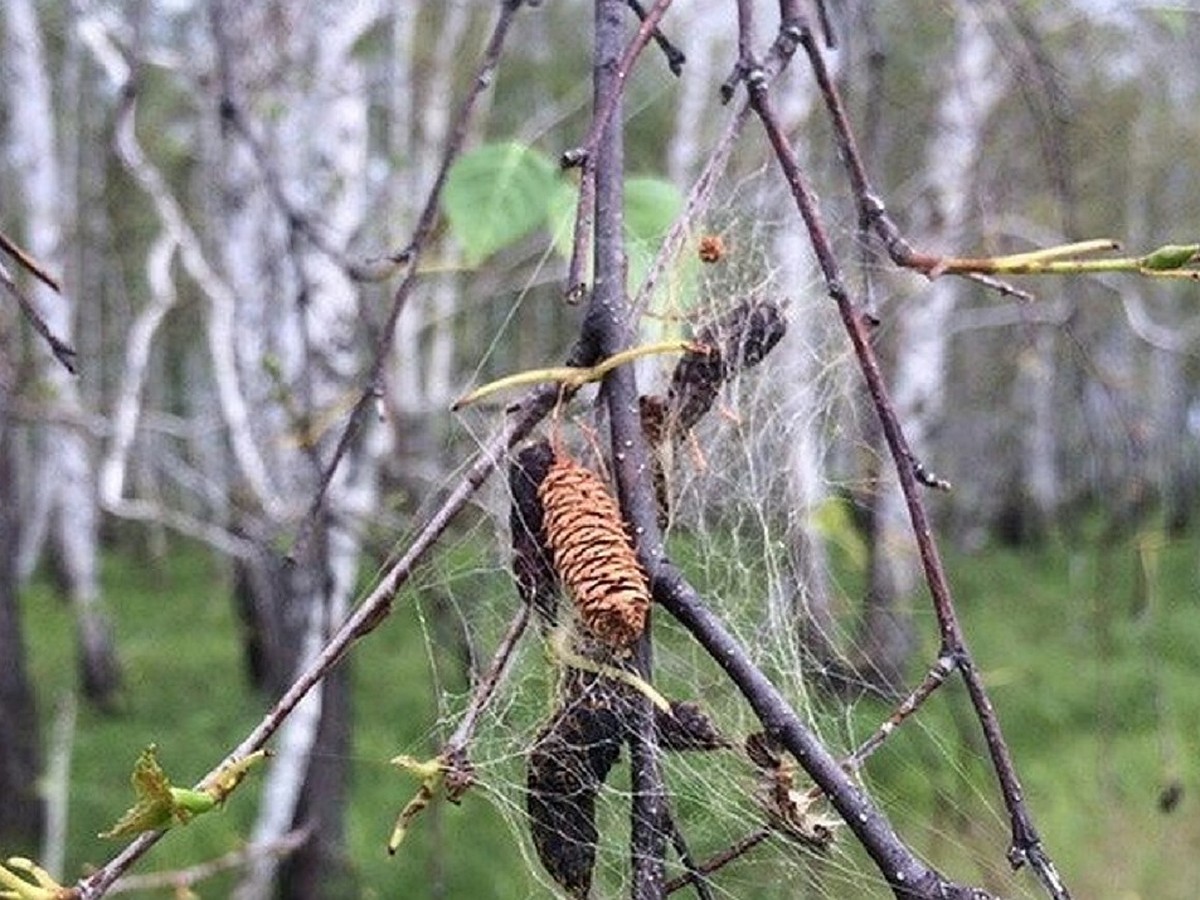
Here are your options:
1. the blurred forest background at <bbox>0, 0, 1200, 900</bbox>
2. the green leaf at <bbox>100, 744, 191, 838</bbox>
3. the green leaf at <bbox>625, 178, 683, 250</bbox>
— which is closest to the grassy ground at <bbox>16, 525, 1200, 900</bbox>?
the blurred forest background at <bbox>0, 0, 1200, 900</bbox>

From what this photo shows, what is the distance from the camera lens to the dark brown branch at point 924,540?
54 cm

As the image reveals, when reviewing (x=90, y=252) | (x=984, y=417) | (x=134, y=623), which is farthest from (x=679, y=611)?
(x=984, y=417)

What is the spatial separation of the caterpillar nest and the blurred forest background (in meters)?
0.10

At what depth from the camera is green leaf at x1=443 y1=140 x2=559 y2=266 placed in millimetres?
1348

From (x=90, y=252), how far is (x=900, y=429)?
42.8ft

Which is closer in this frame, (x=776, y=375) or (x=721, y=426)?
(x=721, y=426)

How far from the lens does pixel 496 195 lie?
1.38 m

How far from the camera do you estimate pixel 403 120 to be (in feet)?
27.9

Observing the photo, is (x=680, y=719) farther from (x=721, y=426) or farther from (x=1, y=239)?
(x=1, y=239)

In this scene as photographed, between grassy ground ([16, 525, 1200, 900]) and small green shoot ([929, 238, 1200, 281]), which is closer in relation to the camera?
small green shoot ([929, 238, 1200, 281])

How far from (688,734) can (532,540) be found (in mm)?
93

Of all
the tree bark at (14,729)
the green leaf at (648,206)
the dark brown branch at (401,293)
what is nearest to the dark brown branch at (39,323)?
the dark brown branch at (401,293)

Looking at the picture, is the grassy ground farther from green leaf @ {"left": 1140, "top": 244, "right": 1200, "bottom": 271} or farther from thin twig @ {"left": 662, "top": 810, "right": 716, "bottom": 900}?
green leaf @ {"left": 1140, "top": 244, "right": 1200, "bottom": 271}

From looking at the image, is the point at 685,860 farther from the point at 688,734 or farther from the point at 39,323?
the point at 39,323
